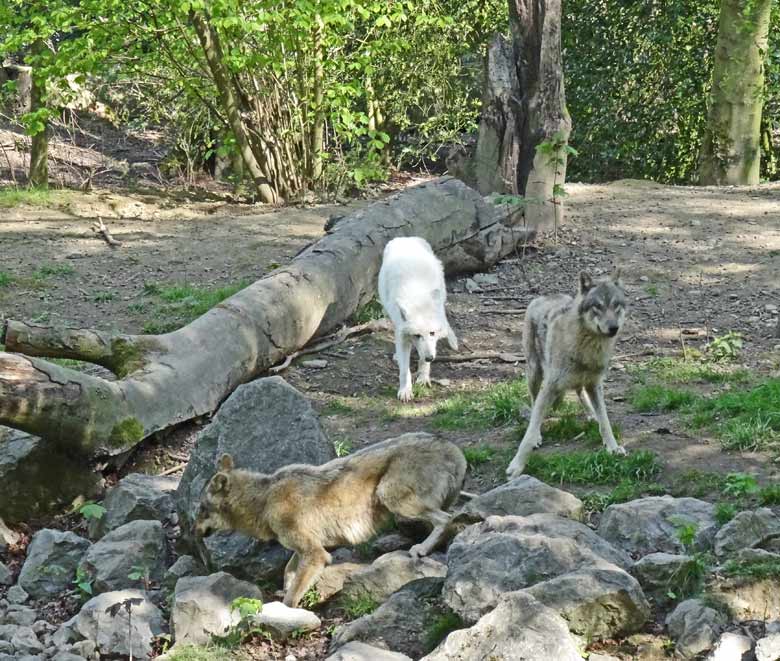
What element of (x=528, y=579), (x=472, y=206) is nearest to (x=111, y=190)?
(x=472, y=206)

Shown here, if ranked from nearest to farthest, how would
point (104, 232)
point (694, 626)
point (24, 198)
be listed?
point (694, 626), point (104, 232), point (24, 198)

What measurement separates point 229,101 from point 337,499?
10456mm

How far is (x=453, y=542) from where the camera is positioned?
5.39m

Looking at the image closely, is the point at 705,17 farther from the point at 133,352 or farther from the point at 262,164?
the point at 133,352

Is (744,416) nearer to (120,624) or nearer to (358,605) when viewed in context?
(358,605)

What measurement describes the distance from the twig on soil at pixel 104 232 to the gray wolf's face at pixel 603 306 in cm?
738

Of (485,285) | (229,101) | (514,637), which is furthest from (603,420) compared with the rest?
(229,101)

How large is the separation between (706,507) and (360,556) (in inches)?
77.7

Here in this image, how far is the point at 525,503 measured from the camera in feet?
19.4

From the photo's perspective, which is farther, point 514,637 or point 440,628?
point 440,628

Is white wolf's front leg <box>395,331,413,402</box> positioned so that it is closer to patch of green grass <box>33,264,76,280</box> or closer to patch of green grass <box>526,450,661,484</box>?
patch of green grass <box>526,450,661,484</box>

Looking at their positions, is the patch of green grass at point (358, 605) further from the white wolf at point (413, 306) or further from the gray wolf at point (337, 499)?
the white wolf at point (413, 306)

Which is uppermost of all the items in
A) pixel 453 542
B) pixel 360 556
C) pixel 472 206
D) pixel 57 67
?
pixel 57 67

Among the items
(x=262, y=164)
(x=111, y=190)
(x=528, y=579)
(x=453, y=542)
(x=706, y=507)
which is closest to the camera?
(x=528, y=579)
